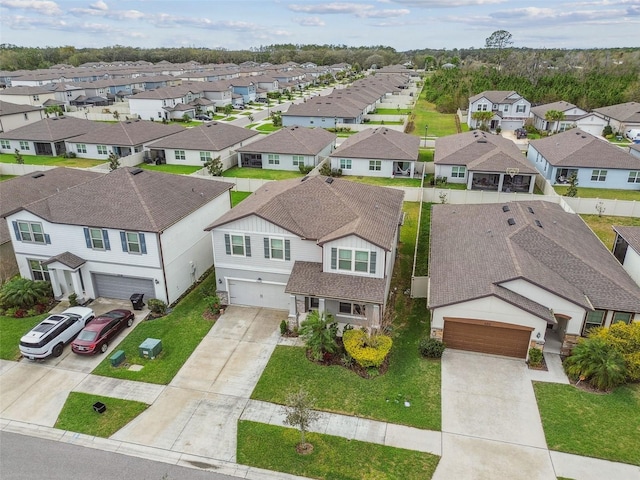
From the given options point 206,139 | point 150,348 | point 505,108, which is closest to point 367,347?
point 150,348

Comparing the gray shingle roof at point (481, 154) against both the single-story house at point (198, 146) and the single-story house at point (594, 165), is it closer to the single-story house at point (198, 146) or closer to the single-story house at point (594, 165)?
the single-story house at point (594, 165)

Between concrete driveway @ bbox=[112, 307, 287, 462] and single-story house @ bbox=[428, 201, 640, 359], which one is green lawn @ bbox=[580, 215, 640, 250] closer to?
single-story house @ bbox=[428, 201, 640, 359]

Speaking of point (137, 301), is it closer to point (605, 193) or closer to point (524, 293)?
point (524, 293)

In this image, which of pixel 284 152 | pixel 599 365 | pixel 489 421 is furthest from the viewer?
pixel 284 152

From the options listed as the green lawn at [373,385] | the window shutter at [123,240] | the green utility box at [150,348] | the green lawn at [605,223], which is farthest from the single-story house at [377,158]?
the green utility box at [150,348]

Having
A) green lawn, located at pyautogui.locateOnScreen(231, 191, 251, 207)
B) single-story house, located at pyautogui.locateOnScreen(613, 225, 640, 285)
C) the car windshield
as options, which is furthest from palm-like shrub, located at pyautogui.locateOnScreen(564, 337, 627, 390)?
green lawn, located at pyautogui.locateOnScreen(231, 191, 251, 207)

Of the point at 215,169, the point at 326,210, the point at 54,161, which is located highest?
the point at 326,210

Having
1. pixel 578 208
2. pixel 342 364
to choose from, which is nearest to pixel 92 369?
pixel 342 364
